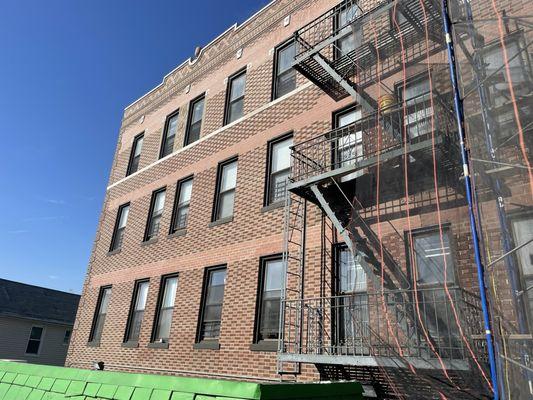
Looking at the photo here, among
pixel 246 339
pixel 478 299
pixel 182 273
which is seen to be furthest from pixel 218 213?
pixel 478 299

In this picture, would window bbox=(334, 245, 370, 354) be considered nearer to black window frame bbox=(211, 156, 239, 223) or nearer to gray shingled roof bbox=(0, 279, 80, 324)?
black window frame bbox=(211, 156, 239, 223)

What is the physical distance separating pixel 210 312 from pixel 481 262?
7.85 meters

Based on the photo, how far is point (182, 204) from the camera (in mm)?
13422

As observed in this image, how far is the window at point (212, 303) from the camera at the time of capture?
10.5m

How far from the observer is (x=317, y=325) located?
7.99 metres

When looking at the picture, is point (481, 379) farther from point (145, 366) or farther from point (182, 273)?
point (145, 366)

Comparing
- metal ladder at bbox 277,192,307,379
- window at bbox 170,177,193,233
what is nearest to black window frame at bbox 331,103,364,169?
metal ladder at bbox 277,192,307,379

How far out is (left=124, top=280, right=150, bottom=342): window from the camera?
1286cm

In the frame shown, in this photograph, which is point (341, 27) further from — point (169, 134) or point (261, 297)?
point (169, 134)

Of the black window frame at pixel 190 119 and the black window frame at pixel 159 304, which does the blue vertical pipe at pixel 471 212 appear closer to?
the black window frame at pixel 159 304

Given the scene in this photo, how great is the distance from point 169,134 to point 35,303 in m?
18.9

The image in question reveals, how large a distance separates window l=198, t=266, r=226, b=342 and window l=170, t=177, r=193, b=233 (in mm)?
2374

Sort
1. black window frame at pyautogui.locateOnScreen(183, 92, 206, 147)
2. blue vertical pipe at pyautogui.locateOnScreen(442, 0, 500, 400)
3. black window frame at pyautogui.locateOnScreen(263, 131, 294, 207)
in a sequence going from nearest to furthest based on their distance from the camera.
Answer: blue vertical pipe at pyautogui.locateOnScreen(442, 0, 500, 400) < black window frame at pyautogui.locateOnScreen(263, 131, 294, 207) < black window frame at pyautogui.locateOnScreen(183, 92, 206, 147)

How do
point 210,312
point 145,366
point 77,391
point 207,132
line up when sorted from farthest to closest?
point 207,132 → point 145,366 → point 210,312 → point 77,391
